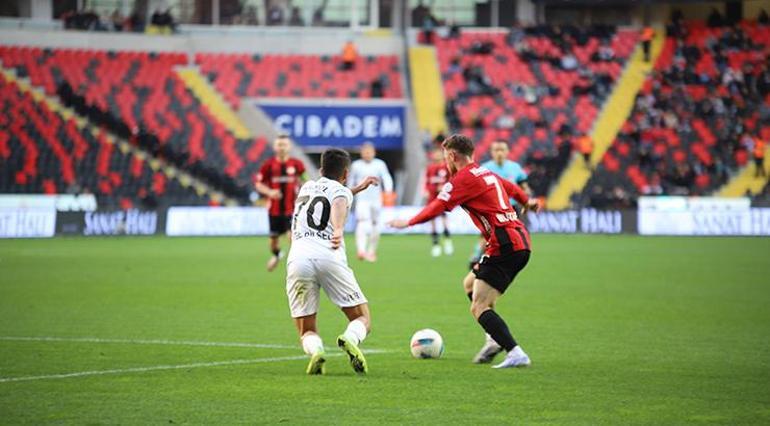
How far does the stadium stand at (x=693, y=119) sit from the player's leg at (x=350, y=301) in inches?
1229

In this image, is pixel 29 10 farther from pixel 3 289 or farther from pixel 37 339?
pixel 37 339

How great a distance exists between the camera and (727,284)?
66.7 feet

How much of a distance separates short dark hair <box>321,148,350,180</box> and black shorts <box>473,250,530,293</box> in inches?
59.2

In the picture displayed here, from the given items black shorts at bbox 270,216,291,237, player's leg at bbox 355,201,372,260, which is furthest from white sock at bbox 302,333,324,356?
player's leg at bbox 355,201,372,260

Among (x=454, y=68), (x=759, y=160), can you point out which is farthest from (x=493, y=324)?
(x=454, y=68)

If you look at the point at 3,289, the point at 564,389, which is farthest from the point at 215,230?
the point at 564,389

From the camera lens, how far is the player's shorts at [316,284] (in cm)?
1034

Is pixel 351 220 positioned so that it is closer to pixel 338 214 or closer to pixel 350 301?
pixel 350 301

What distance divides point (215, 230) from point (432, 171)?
12593 mm

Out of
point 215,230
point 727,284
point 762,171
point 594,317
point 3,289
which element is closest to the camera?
point 594,317

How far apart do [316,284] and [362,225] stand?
1551 centimetres

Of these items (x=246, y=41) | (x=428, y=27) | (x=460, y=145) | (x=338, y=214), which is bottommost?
(x=338, y=214)

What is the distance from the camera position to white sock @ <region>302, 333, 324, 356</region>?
10307mm

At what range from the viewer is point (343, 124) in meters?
49.2
